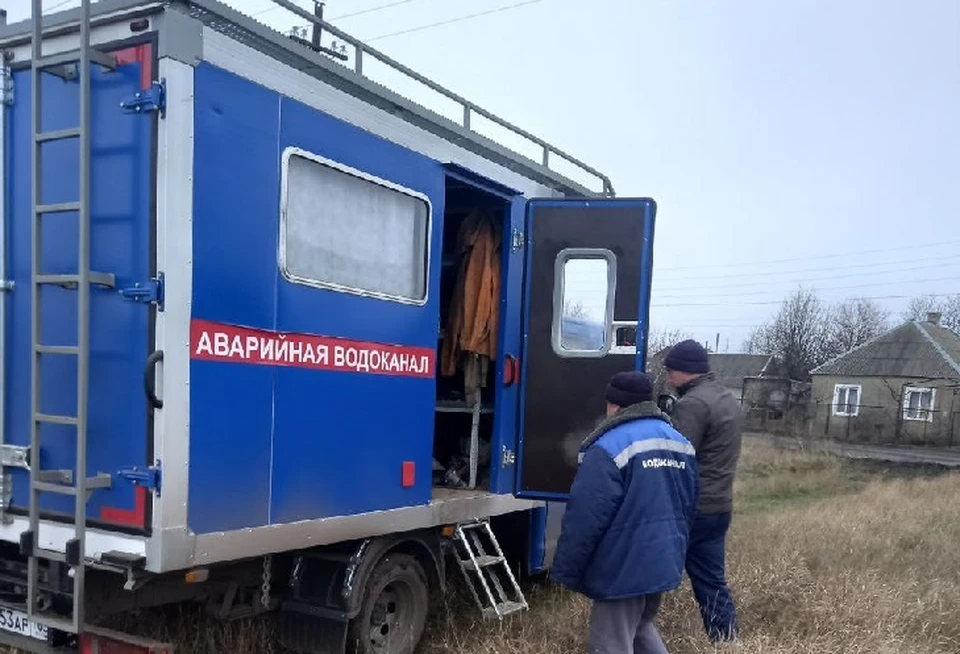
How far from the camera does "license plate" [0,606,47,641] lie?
341 centimetres

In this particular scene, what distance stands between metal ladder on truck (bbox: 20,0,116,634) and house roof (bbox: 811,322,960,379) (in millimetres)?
38555

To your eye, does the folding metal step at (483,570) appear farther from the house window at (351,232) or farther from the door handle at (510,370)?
the house window at (351,232)

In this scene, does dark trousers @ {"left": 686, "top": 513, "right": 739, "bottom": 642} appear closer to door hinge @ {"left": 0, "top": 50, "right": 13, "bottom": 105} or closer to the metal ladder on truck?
the metal ladder on truck

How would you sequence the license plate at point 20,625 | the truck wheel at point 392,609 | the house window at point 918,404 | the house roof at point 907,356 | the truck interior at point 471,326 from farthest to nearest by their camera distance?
1. the house roof at point 907,356
2. the house window at point 918,404
3. the truck interior at point 471,326
4. the truck wheel at point 392,609
5. the license plate at point 20,625

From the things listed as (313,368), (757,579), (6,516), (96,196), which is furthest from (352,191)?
(757,579)

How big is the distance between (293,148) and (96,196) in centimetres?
86

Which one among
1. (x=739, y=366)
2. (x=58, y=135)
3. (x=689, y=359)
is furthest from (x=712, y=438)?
(x=739, y=366)

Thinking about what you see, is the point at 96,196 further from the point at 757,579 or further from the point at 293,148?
the point at 757,579

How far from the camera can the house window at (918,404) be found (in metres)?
34.6

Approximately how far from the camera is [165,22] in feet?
10.3

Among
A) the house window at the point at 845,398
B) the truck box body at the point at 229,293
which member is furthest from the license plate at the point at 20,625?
the house window at the point at 845,398

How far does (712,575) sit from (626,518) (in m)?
1.56

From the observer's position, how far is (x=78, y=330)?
3252mm

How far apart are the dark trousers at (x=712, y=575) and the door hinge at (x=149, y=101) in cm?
359
